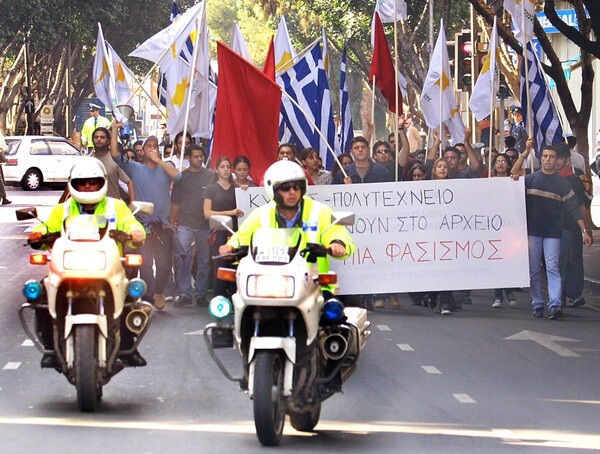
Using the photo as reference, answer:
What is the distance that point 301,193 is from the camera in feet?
27.3

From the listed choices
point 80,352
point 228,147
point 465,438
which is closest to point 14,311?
point 228,147

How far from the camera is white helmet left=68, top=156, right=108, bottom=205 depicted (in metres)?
9.09

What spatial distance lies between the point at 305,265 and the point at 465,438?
1406 millimetres

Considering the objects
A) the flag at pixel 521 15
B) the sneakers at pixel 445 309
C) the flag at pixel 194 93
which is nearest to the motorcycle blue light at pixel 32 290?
the sneakers at pixel 445 309

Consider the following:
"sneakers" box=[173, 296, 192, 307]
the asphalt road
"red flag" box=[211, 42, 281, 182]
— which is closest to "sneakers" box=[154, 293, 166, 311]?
"sneakers" box=[173, 296, 192, 307]

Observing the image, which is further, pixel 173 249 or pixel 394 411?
pixel 173 249

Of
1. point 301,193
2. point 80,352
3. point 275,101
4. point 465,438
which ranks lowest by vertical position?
point 465,438

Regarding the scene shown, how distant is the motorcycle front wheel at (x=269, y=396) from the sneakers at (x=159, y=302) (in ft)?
23.8

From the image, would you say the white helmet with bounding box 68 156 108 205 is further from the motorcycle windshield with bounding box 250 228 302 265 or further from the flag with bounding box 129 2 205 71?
the flag with bounding box 129 2 205 71

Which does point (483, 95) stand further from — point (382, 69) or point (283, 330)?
point (283, 330)

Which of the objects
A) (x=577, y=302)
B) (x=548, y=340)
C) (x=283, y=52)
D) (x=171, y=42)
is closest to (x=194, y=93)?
(x=171, y=42)

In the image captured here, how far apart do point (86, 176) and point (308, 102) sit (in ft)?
38.6

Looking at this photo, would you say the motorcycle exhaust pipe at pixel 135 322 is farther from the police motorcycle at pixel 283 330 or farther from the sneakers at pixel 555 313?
the sneakers at pixel 555 313

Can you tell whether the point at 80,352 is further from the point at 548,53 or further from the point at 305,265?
the point at 548,53
